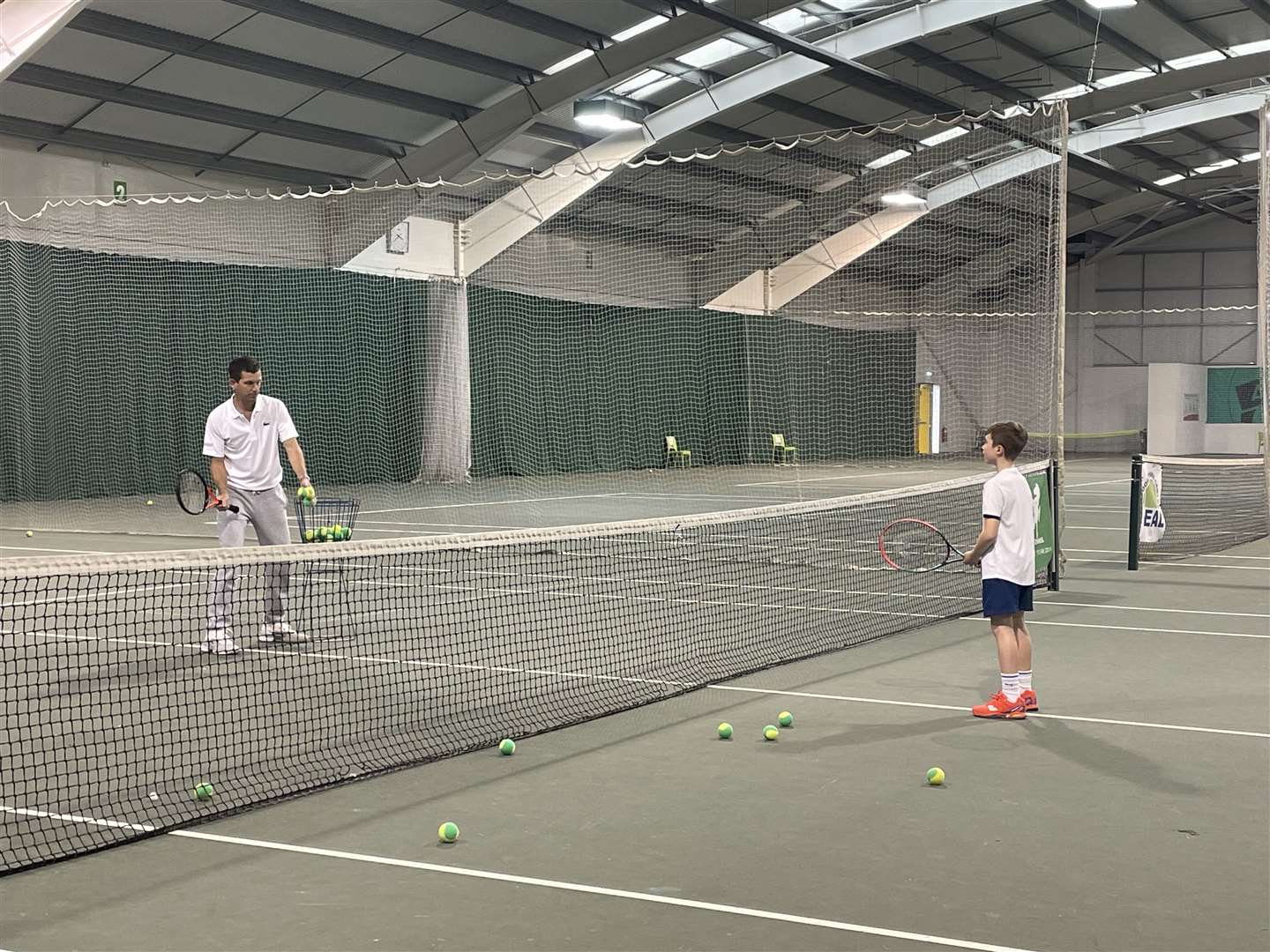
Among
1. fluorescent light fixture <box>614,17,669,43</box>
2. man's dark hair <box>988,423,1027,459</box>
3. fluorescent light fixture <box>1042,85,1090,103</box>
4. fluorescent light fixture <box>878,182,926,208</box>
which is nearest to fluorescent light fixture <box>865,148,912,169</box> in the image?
fluorescent light fixture <box>878,182,926,208</box>

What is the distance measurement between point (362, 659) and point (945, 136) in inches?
856

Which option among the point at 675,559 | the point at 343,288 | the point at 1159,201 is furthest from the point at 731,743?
the point at 1159,201

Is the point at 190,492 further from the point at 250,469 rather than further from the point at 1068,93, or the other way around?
the point at 1068,93

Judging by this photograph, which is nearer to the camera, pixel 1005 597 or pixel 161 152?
pixel 1005 597

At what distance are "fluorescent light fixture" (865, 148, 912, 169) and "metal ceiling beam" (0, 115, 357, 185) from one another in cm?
995

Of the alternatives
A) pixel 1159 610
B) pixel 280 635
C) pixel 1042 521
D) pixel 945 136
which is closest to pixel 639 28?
pixel 945 136

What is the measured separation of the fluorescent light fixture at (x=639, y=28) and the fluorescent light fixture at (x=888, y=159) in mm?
7069

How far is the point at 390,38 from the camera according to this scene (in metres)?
17.4

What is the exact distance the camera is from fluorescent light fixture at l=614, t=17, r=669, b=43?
1908 centimetres

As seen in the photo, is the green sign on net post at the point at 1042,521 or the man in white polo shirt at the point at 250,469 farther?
the green sign on net post at the point at 1042,521

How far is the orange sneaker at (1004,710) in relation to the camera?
5.67 m

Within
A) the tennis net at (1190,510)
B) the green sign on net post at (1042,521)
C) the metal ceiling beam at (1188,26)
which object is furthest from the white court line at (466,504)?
the metal ceiling beam at (1188,26)

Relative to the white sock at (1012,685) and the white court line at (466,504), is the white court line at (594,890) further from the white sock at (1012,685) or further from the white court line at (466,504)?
the white court line at (466,504)

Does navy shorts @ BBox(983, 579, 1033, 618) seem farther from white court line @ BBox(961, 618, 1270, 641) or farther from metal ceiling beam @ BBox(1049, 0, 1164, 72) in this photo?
metal ceiling beam @ BBox(1049, 0, 1164, 72)
